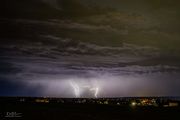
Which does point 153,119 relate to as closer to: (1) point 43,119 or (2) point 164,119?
(2) point 164,119

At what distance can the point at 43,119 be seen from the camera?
4484cm

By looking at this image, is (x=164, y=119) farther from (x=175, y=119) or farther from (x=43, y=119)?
(x=43, y=119)

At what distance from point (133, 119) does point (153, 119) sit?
3.62 metres

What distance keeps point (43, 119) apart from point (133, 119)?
62.0ft

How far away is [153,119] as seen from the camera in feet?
182

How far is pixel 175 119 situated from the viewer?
55781mm

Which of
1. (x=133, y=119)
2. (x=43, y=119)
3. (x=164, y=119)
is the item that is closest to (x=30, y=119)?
(x=43, y=119)

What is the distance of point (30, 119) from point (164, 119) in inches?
995

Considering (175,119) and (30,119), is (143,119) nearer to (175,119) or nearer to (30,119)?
(175,119)

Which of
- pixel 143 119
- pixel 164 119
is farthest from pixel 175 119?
pixel 143 119

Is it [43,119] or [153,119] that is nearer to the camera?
[43,119]

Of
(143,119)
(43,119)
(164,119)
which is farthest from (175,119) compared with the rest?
(43,119)

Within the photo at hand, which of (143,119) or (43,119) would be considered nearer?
(43,119)

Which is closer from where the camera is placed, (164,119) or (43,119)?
(43,119)
